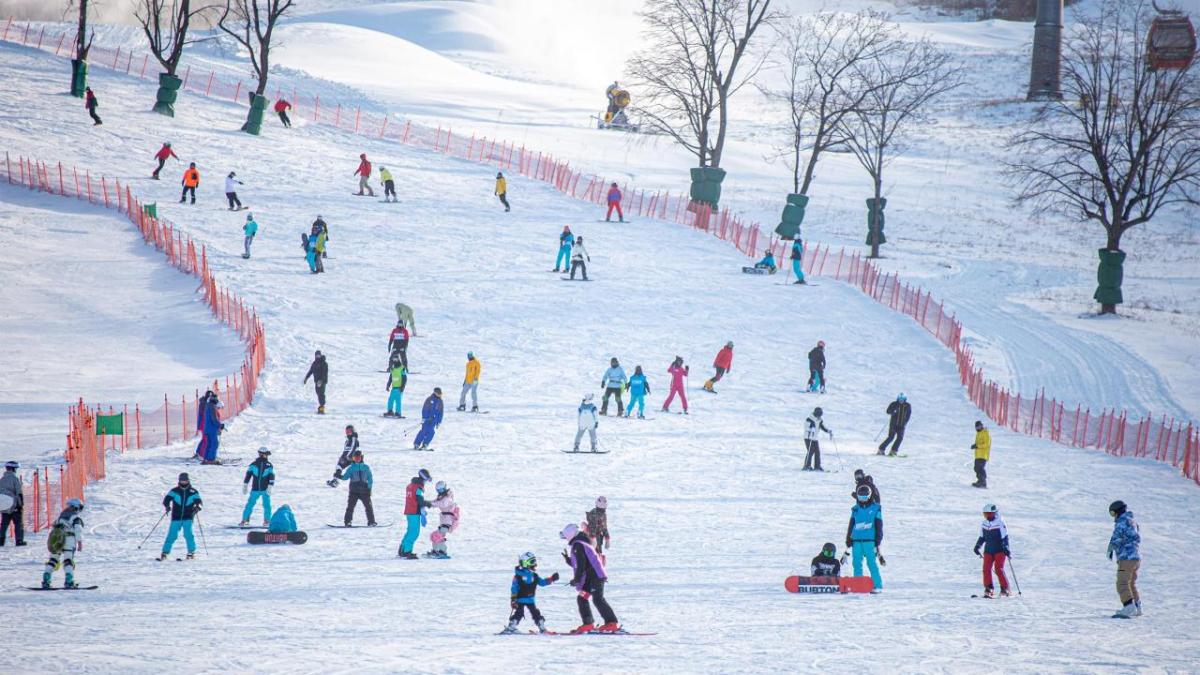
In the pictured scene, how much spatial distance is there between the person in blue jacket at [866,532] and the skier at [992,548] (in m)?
1.24

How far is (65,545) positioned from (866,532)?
9.60 metres

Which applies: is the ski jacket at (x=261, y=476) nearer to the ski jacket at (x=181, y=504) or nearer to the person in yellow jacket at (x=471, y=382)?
the ski jacket at (x=181, y=504)

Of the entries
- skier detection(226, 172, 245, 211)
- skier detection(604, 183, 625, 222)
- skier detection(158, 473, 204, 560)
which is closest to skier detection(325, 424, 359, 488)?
skier detection(158, 473, 204, 560)

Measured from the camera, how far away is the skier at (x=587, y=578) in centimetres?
1271

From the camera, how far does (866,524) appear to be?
1516 centimetres

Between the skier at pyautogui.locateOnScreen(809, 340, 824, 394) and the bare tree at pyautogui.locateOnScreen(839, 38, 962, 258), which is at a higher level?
the bare tree at pyautogui.locateOnScreen(839, 38, 962, 258)

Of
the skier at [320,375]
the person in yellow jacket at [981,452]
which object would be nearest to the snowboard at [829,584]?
the person in yellow jacket at [981,452]

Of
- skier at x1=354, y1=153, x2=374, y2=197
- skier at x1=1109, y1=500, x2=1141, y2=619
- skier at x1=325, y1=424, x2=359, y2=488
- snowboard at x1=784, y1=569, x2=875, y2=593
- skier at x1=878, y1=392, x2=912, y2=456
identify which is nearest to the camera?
skier at x1=1109, y1=500, x2=1141, y2=619

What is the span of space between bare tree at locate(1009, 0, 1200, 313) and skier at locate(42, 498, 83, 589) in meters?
34.4

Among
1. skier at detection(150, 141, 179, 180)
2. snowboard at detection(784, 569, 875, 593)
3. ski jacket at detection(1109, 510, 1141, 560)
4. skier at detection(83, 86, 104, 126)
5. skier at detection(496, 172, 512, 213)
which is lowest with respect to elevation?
snowboard at detection(784, 569, 875, 593)

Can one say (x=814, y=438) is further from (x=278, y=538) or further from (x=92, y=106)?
(x=92, y=106)

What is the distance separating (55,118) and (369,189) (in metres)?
13.5

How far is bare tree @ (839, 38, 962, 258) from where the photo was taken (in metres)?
50.5

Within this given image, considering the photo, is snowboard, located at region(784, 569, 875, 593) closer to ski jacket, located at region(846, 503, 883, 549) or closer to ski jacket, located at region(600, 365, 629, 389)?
ski jacket, located at region(846, 503, 883, 549)
